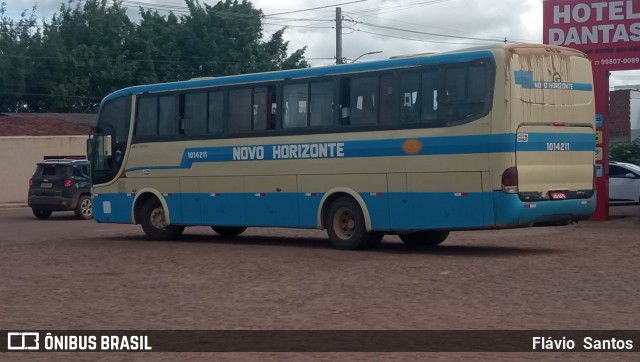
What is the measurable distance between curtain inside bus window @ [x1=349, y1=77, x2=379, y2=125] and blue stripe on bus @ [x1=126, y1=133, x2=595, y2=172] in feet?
1.33

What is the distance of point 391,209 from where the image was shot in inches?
699

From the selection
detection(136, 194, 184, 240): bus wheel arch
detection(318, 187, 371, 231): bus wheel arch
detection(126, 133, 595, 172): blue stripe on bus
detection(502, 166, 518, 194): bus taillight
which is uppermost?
detection(126, 133, 595, 172): blue stripe on bus

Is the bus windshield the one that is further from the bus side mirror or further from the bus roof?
the bus roof

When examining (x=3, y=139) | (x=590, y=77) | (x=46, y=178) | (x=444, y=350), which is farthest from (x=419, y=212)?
(x=3, y=139)

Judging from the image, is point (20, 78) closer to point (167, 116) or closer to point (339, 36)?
point (339, 36)

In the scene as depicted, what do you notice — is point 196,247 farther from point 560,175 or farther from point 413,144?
point 560,175

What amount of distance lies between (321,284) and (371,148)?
191 inches

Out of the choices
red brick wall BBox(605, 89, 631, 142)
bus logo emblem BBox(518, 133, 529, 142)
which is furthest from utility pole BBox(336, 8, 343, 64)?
bus logo emblem BBox(518, 133, 529, 142)

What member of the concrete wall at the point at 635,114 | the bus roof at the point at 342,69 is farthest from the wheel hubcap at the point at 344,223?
the concrete wall at the point at 635,114

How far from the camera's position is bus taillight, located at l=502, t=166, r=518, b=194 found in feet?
53.2

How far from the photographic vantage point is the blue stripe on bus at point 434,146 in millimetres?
16375

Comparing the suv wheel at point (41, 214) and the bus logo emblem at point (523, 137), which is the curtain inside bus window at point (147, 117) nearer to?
the bus logo emblem at point (523, 137)

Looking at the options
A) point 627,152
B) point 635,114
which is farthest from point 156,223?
point 635,114
